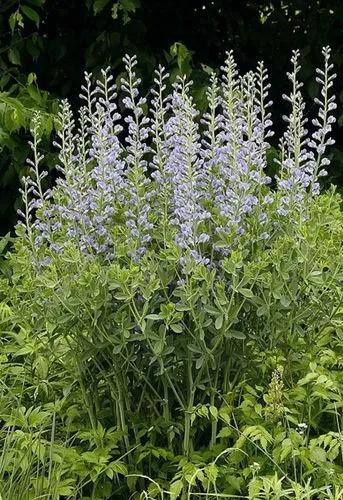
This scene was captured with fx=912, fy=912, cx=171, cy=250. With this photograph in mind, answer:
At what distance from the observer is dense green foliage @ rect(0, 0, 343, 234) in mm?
5316

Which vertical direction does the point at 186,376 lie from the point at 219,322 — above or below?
below

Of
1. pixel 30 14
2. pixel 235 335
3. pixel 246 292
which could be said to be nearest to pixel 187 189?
pixel 246 292

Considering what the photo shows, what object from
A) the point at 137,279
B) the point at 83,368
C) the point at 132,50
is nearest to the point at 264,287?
the point at 137,279

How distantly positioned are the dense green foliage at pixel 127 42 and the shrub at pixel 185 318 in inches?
65.3

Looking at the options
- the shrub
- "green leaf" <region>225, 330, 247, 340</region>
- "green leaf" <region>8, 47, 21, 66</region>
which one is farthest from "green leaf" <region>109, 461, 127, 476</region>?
"green leaf" <region>8, 47, 21, 66</region>

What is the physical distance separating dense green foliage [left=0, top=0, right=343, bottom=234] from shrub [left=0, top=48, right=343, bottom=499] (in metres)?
1.66

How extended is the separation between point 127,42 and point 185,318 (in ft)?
8.88

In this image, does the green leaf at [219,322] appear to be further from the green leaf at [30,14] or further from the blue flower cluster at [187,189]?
the green leaf at [30,14]

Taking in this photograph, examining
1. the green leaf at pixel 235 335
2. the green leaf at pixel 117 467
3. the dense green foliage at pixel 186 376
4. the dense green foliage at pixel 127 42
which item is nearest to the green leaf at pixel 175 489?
the dense green foliage at pixel 186 376

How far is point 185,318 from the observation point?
3328 mm

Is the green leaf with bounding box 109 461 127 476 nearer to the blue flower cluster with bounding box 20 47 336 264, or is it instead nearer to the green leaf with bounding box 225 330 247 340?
the green leaf with bounding box 225 330 247 340

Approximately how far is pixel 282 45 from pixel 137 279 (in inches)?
157

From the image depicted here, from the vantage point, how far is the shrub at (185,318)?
3072mm

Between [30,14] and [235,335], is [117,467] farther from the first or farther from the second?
Answer: [30,14]
